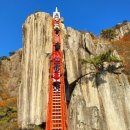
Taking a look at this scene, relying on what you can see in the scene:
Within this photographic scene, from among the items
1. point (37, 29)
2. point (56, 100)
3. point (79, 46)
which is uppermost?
point (37, 29)

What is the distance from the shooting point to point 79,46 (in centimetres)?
4369

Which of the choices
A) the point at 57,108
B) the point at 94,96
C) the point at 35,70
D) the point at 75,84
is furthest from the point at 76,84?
the point at 35,70

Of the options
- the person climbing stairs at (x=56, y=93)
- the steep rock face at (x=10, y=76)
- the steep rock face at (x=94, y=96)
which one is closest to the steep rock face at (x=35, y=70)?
the person climbing stairs at (x=56, y=93)

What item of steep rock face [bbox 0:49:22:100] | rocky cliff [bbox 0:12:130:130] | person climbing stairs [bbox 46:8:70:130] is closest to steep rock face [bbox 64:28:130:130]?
rocky cliff [bbox 0:12:130:130]

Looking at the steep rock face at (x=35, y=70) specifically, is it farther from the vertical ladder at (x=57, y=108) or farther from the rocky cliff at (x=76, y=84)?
the vertical ladder at (x=57, y=108)

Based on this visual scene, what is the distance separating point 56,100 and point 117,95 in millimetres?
7216

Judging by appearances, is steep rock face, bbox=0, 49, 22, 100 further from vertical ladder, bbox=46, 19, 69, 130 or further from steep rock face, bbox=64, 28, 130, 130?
vertical ladder, bbox=46, 19, 69, 130

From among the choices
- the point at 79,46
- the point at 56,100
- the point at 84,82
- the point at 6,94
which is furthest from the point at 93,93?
the point at 6,94

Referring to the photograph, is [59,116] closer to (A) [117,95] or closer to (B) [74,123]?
(B) [74,123]

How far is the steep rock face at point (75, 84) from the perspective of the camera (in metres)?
37.5

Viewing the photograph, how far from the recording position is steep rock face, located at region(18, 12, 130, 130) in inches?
1478

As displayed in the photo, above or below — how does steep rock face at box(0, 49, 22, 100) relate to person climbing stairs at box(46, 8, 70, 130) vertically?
above

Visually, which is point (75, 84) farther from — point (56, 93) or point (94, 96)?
point (94, 96)

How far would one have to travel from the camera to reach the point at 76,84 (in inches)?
1586
